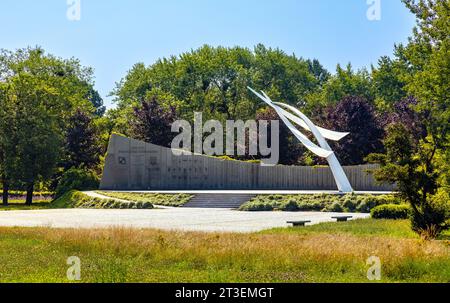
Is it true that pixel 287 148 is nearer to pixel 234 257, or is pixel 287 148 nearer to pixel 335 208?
pixel 335 208

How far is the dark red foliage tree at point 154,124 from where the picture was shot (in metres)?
49.8

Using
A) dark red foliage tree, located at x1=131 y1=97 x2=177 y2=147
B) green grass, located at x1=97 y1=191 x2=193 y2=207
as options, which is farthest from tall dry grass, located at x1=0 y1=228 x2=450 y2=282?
dark red foliage tree, located at x1=131 y1=97 x2=177 y2=147

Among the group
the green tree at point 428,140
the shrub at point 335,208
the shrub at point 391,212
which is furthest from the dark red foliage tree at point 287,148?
the shrub at point 391,212

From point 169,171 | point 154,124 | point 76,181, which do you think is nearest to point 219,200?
point 169,171

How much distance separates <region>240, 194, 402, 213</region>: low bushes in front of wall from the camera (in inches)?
1150

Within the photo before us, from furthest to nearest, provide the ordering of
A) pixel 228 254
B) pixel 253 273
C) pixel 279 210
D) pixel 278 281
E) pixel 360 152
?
1. pixel 360 152
2. pixel 279 210
3. pixel 228 254
4. pixel 253 273
5. pixel 278 281

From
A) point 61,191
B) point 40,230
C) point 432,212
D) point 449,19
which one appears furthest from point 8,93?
point 432,212

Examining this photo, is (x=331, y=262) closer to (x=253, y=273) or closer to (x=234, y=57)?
(x=253, y=273)

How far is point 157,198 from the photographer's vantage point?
36.7m

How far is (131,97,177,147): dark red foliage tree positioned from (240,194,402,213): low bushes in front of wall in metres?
17.7

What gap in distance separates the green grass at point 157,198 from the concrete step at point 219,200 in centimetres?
60

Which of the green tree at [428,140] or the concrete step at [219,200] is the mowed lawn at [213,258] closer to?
the green tree at [428,140]
